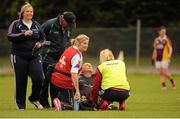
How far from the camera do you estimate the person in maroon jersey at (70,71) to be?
582 inches

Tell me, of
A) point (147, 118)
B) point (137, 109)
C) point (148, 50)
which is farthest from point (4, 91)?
point (148, 50)

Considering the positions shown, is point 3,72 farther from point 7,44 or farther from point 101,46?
point 101,46

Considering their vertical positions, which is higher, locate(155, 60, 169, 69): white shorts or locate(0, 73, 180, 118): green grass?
locate(155, 60, 169, 69): white shorts

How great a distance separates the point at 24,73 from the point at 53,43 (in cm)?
94

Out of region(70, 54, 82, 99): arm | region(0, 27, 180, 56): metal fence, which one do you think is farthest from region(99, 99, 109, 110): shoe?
region(0, 27, 180, 56): metal fence

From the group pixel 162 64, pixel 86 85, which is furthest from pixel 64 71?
pixel 162 64

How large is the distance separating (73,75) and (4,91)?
7808mm

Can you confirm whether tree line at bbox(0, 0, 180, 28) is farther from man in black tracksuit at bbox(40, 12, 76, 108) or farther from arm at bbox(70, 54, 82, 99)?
arm at bbox(70, 54, 82, 99)

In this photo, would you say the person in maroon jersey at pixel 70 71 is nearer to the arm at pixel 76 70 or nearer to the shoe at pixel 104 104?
the arm at pixel 76 70

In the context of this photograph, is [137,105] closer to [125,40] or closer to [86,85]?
[86,85]

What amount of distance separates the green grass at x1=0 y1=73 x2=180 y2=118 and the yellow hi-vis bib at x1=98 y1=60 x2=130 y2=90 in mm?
539

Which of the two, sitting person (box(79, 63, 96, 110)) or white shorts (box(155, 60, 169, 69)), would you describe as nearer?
sitting person (box(79, 63, 96, 110))

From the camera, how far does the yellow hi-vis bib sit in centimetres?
1501

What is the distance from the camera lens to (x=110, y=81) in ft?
49.3
